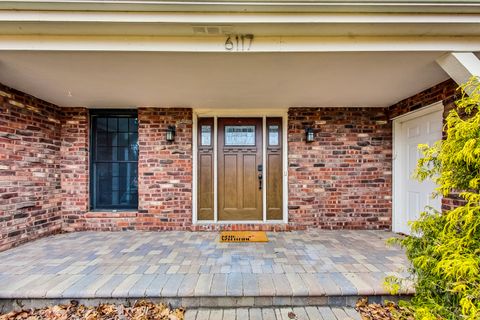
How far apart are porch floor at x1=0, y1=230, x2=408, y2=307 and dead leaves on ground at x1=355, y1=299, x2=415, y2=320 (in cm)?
10

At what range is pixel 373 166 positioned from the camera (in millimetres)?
4121

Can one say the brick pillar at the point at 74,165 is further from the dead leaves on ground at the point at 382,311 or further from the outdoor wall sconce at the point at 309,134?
the dead leaves on ground at the point at 382,311

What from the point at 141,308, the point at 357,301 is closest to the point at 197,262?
the point at 141,308

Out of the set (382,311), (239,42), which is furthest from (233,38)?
(382,311)

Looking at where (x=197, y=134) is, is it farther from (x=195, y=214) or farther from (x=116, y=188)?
(x=116, y=188)

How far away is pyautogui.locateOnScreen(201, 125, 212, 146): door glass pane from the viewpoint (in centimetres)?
425

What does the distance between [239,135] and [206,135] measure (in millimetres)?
582

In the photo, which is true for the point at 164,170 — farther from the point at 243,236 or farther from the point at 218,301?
the point at 218,301

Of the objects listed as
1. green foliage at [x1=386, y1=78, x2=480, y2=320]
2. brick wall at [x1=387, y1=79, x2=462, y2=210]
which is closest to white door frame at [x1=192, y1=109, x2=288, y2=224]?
brick wall at [x1=387, y1=79, x2=462, y2=210]

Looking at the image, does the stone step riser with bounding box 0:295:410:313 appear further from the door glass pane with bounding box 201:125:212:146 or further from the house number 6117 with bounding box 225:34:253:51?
the door glass pane with bounding box 201:125:212:146

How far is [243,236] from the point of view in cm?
366

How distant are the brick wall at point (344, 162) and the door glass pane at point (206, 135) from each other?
138 cm

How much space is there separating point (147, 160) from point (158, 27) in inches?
98.8

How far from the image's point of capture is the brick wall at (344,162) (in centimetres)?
409
